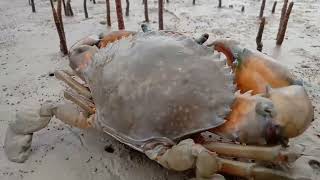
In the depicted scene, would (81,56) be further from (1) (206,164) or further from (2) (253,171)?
(2) (253,171)

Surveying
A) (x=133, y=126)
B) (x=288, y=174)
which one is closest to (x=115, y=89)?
(x=133, y=126)

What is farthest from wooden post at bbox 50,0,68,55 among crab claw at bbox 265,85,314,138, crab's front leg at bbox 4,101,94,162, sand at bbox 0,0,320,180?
crab claw at bbox 265,85,314,138

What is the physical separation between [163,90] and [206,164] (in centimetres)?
63

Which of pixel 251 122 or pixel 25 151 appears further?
pixel 25 151

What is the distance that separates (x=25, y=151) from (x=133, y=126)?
109 centimetres

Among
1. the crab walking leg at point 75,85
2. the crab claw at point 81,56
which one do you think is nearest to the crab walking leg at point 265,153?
the crab walking leg at point 75,85

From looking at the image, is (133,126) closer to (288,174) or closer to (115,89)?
(115,89)

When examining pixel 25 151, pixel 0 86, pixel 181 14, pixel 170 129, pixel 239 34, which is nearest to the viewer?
pixel 170 129

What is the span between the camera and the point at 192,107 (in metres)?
2.80

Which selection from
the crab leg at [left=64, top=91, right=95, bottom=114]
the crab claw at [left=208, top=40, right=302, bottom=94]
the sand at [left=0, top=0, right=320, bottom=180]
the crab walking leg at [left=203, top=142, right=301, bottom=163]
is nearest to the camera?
the crab walking leg at [left=203, top=142, right=301, bottom=163]

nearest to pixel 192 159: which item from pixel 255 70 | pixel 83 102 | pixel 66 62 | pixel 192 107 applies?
pixel 192 107

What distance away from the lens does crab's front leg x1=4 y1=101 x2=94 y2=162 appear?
3.31 metres

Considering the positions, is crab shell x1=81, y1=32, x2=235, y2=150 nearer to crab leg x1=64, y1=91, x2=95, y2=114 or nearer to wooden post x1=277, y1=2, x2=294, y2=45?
crab leg x1=64, y1=91, x2=95, y2=114

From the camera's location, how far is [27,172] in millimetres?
3193
